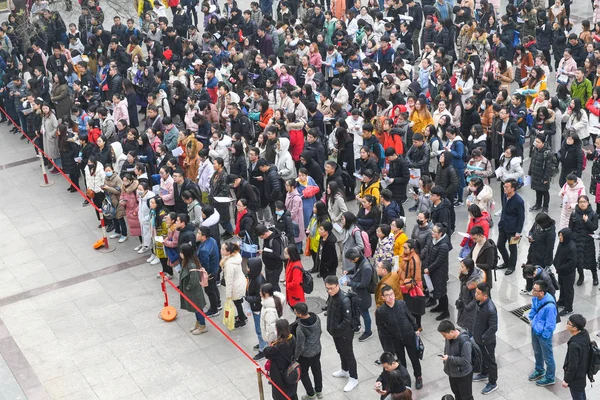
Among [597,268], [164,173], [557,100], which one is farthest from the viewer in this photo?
[557,100]

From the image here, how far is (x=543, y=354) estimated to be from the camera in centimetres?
1205

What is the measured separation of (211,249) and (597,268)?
6156 millimetres

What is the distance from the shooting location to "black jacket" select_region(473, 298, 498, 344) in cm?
1167

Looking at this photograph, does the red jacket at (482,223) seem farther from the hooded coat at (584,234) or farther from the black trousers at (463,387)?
the black trousers at (463,387)

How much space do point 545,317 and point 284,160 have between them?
255 inches

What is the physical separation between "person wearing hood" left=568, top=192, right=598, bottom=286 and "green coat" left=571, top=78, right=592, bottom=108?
5848 mm

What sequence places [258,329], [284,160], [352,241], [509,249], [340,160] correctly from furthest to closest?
[340,160] → [284,160] → [509,249] → [352,241] → [258,329]

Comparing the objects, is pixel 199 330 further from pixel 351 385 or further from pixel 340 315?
pixel 340 315

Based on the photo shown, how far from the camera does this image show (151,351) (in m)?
13.9

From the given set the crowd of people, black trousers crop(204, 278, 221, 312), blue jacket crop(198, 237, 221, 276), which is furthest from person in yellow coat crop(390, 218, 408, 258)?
black trousers crop(204, 278, 221, 312)

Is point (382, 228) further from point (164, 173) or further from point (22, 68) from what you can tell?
point (22, 68)

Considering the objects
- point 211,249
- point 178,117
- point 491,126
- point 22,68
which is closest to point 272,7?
point 22,68

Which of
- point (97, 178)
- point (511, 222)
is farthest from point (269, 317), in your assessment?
point (97, 178)

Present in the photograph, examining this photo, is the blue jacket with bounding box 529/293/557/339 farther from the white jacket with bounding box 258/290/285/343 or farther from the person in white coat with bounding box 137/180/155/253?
the person in white coat with bounding box 137/180/155/253
